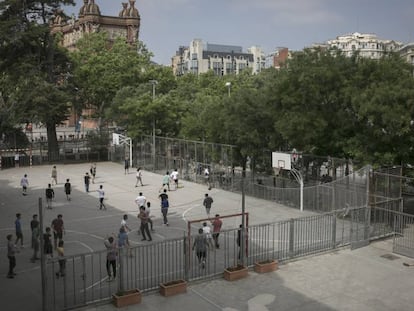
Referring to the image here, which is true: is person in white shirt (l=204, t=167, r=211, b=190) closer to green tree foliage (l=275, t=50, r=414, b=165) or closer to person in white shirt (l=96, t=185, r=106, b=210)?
green tree foliage (l=275, t=50, r=414, b=165)

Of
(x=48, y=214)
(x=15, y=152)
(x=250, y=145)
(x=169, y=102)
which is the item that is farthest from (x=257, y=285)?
(x=15, y=152)

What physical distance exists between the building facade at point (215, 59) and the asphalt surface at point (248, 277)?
129 metres

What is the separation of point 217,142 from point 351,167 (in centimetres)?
1238

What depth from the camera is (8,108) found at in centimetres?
4756

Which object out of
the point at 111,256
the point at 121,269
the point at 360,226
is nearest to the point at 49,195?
the point at 111,256

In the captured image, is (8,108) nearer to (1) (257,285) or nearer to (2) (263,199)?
(2) (263,199)

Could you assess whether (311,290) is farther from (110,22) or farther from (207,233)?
(110,22)

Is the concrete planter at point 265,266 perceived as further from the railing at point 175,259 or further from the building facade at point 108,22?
the building facade at point 108,22

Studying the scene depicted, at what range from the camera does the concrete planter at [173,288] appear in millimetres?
14977

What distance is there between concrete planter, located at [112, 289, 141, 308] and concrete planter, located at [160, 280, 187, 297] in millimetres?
872

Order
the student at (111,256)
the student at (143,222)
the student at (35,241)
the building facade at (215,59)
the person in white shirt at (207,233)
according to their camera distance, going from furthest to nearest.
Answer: the building facade at (215,59)
the student at (143,222)
the student at (35,241)
the person in white shirt at (207,233)
the student at (111,256)

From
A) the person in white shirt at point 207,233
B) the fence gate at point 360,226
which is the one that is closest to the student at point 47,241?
the person in white shirt at point 207,233

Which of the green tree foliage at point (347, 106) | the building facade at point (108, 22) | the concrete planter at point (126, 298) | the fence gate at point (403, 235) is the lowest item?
the concrete planter at point (126, 298)

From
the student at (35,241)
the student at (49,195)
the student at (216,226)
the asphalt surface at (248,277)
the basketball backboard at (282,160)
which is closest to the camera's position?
the asphalt surface at (248,277)
